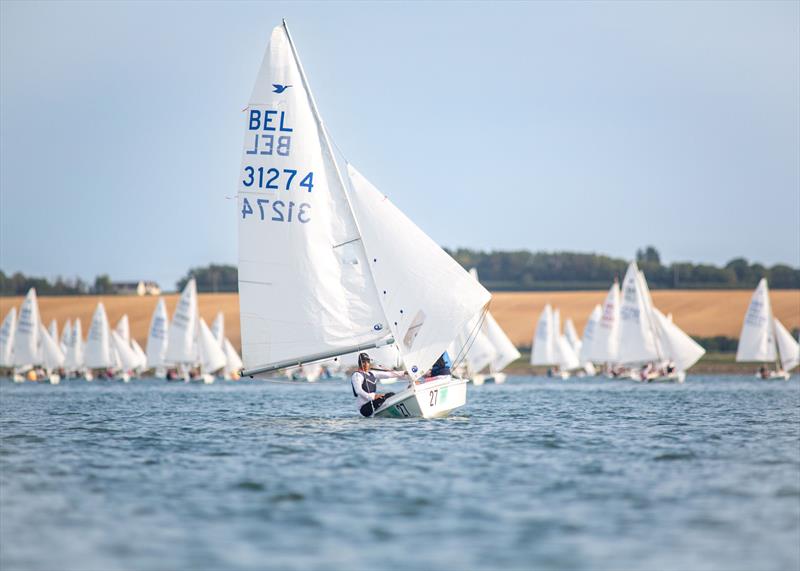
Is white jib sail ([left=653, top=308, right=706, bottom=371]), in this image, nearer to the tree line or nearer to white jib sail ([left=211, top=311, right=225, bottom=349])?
white jib sail ([left=211, top=311, right=225, bottom=349])

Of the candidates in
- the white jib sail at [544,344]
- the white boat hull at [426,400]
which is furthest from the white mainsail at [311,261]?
the white jib sail at [544,344]

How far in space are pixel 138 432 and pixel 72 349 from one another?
8209 cm

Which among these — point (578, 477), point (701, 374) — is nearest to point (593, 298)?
point (701, 374)

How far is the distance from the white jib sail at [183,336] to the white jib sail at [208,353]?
710 millimetres

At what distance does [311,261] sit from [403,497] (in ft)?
39.2

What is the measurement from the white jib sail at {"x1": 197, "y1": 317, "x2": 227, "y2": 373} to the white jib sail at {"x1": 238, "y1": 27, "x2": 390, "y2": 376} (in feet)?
216

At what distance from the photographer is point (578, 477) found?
17.5 m

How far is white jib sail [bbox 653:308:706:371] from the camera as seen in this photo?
76.5 m

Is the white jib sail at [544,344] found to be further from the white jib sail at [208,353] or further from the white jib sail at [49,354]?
the white jib sail at [49,354]

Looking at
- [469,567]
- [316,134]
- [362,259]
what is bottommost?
[469,567]

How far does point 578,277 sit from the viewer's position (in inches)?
7416

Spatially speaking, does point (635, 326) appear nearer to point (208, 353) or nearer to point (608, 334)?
point (608, 334)

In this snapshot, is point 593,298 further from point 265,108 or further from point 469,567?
point 469,567

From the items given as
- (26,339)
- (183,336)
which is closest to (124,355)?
(26,339)
